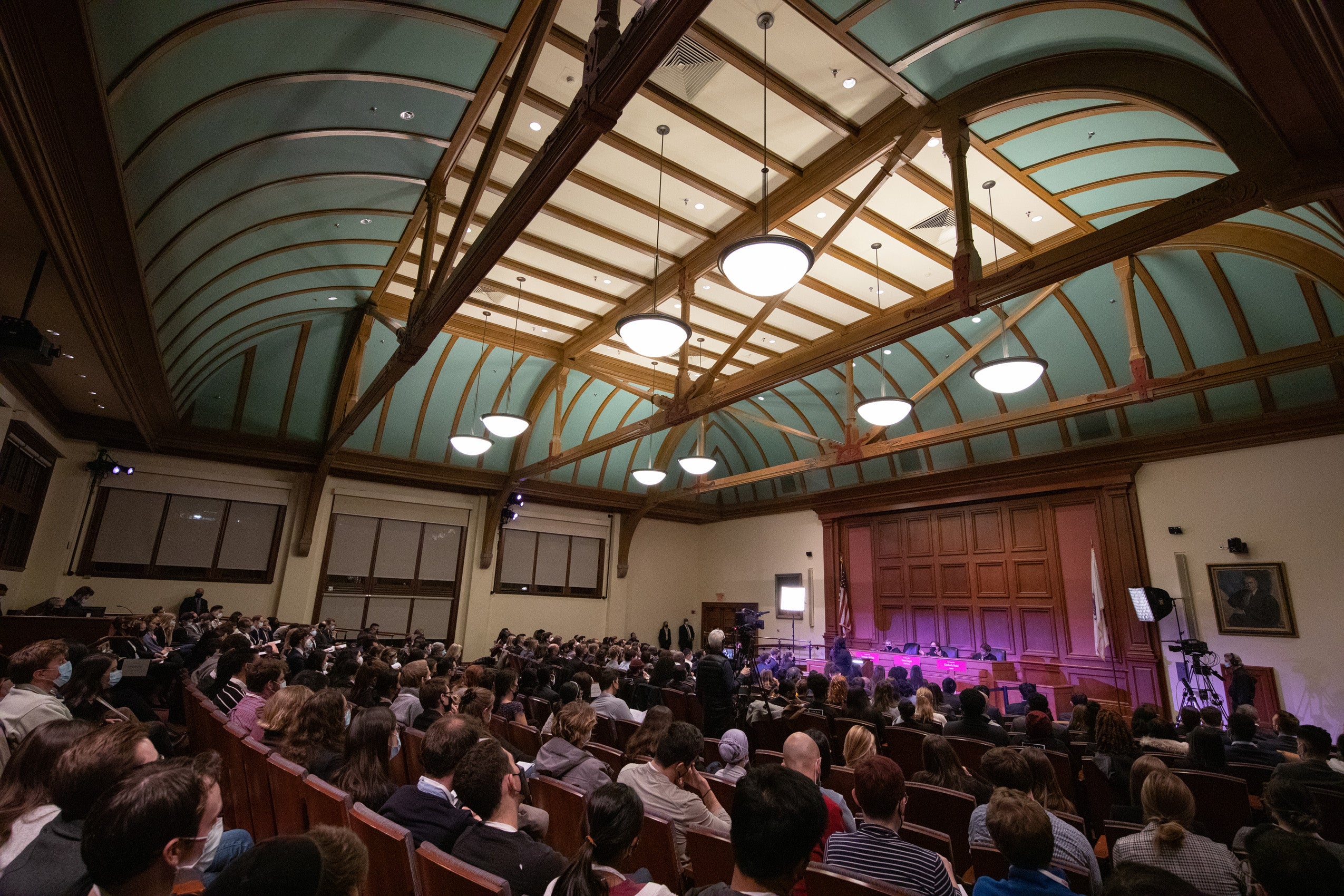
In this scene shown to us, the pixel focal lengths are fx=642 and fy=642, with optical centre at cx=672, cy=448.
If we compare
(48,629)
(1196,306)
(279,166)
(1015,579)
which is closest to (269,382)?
(48,629)

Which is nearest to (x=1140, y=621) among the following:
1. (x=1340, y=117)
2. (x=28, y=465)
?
(x=1340, y=117)

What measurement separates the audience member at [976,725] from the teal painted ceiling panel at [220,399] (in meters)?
11.7

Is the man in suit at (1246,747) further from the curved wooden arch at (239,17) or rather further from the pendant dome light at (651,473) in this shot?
the pendant dome light at (651,473)

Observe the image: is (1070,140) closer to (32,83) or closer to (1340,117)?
(1340,117)

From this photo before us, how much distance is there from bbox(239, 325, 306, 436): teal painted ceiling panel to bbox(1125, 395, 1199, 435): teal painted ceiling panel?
44.7 feet

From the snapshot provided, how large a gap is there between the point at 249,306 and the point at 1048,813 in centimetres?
973

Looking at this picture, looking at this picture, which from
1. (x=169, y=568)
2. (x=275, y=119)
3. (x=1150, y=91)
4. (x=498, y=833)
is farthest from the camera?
(x=169, y=568)

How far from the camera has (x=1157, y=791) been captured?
2.68m

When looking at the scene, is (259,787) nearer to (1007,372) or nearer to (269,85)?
(269,85)

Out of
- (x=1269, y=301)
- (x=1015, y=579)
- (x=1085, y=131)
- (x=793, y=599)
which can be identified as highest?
(x=1085, y=131)

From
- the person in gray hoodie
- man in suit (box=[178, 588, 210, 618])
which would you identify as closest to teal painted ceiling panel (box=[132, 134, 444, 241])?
the person in gray hoodie

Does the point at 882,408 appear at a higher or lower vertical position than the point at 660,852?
higher

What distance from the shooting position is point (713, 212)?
7.90 meters

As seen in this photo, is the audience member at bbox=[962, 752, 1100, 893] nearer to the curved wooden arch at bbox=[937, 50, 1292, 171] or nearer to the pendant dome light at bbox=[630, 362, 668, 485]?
the curved wooden arch at bbox=[937, 50, 1292, 171]
